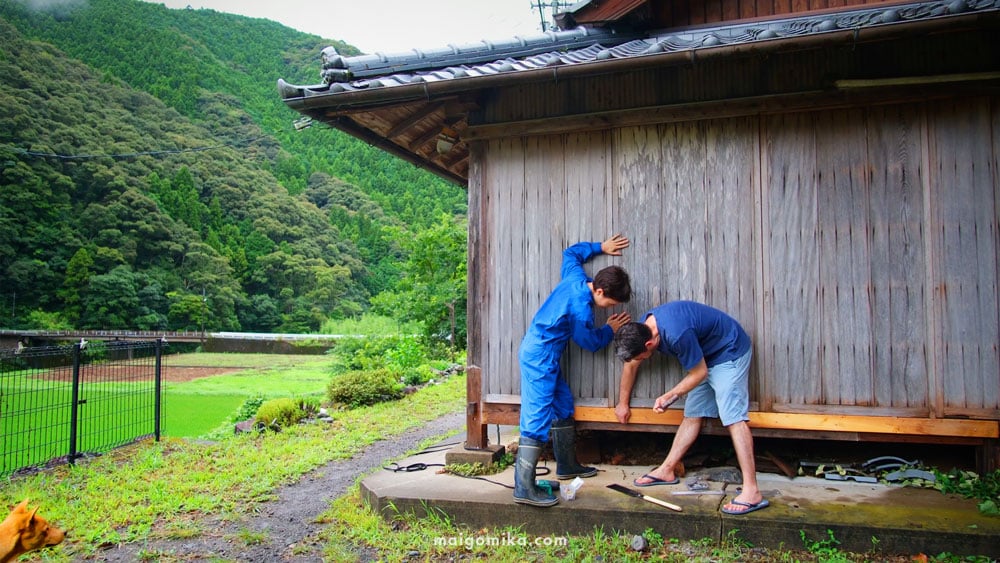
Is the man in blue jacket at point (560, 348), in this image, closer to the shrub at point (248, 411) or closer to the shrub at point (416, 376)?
the shrub at point (248, 411)

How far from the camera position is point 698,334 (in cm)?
395

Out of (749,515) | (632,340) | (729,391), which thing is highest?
(632,340)

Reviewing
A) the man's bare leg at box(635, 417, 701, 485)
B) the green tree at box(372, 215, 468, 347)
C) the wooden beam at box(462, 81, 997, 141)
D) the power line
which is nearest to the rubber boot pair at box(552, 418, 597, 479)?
the man's bare leg at box(635, 417, 701, 485)

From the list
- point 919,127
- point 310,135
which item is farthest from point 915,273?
point 310,135

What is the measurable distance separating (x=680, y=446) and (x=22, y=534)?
3941 millimetres

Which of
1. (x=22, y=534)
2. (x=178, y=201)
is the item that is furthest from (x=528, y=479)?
(x=178, y=201)

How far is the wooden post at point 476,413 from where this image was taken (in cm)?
478

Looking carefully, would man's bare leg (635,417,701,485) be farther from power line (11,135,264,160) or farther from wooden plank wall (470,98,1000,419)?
power line (11,135,264,160)

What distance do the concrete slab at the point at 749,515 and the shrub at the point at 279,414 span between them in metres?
4.69

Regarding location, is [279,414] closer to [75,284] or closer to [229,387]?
[229,387]

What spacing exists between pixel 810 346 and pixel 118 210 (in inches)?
2024

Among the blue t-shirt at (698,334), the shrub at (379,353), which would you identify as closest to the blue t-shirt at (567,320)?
the blue t-shirt at (698,334)

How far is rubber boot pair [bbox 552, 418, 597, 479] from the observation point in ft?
14.4

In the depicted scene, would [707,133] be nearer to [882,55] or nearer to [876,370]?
[882,55]
